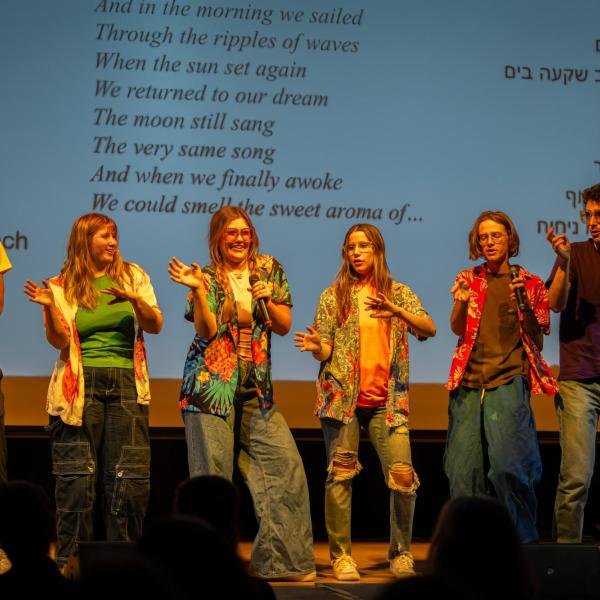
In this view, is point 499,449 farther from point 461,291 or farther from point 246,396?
point 246,396

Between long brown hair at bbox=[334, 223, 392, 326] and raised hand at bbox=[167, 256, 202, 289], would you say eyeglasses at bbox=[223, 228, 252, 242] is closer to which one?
raised hand at bbox=[167, 256, 202, 289]

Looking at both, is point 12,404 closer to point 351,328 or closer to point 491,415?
point 351,328

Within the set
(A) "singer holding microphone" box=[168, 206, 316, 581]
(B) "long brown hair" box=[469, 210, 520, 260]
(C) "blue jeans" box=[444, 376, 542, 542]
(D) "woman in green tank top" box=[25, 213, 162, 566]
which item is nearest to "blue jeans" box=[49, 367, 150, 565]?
(D) "woman in green tank top" box=[25, 213, 162, 566]

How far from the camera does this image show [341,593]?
3.95 metres

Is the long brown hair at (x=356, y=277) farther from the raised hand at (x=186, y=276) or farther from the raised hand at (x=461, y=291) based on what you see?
the raised hand at (x=186, y=276)

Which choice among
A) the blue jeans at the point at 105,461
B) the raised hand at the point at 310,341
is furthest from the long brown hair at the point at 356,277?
the blue jeans at the point at 105,461

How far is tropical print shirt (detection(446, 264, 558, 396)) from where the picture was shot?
4.41 m

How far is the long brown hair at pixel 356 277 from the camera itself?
4.59m

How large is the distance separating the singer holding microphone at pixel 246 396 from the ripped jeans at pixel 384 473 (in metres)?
0.14

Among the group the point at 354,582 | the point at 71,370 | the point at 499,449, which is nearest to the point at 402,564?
the point at 354,582

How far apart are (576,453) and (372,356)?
3.10ft

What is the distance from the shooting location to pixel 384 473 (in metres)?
4.43

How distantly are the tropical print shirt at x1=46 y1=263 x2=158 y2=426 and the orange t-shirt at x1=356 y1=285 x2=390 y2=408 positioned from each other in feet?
3.02

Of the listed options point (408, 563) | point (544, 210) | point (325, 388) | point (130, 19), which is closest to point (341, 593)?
point (408, 563)
